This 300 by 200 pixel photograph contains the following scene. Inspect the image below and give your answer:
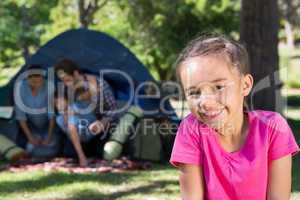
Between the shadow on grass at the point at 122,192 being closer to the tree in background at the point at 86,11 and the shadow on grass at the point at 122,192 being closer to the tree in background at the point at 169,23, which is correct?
the tree in background at the point at 169,23

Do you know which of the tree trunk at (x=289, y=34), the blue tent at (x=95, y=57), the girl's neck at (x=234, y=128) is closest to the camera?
the girl's neck at (x=234, y=128)

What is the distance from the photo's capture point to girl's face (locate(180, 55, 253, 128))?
6.10ft

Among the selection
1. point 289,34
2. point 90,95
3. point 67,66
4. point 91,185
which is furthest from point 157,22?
point 289,34

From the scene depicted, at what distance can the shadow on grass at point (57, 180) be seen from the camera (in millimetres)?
5391

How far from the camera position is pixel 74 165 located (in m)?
6.37

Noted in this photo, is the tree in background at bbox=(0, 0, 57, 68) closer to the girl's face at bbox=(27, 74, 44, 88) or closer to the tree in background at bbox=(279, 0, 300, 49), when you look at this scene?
the girl's face at bbox=(27, 74, 44, 88)

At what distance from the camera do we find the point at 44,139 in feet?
22.9

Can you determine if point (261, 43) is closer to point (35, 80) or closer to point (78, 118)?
point (78, 118)

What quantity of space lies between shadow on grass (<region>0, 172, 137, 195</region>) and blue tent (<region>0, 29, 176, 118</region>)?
5.31ft

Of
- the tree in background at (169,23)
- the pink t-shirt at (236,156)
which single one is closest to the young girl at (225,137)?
the pink t-shirt at (236,156)

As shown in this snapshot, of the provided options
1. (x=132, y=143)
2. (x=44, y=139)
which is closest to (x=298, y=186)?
(x=132, y=143)

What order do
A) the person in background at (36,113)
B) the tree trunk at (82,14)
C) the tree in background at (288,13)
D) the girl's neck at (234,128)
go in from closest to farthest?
the girl's neck at (234,128) < the person in background at (36,113) < the tree trunk at (82,14) < the tree in background at (288,13)

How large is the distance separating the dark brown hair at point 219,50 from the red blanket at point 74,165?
14.0 feet

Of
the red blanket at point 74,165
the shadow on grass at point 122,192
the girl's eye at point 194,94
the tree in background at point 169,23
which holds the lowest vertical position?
the shadow on grass at point 122,192
